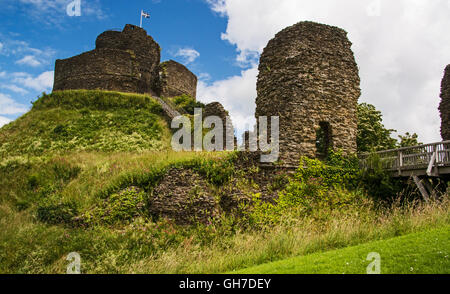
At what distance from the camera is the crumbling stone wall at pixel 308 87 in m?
10.9

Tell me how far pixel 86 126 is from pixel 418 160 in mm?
19406

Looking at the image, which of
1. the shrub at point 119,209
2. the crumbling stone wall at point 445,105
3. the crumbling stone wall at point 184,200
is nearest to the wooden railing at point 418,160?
the crumbling stone wall at point 184,200

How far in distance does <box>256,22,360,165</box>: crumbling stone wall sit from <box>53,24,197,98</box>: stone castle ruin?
19.5m

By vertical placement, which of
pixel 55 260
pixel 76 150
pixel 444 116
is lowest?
pixel 55 260

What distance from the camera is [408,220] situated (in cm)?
746

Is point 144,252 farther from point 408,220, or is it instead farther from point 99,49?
point 99,49

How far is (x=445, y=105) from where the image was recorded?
691 inches

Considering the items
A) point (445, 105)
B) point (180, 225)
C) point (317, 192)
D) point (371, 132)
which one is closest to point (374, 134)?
point (371, 132)

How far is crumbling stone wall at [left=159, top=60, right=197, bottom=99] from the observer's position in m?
31.6

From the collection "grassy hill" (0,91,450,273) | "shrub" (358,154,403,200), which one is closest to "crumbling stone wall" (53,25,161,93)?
"grassy hill" (0,91,450,273)

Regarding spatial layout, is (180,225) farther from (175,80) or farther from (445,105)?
(175,80)

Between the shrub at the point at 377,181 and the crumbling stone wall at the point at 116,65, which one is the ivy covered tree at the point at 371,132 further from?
the crumbling stone wall at the point at 116,65
